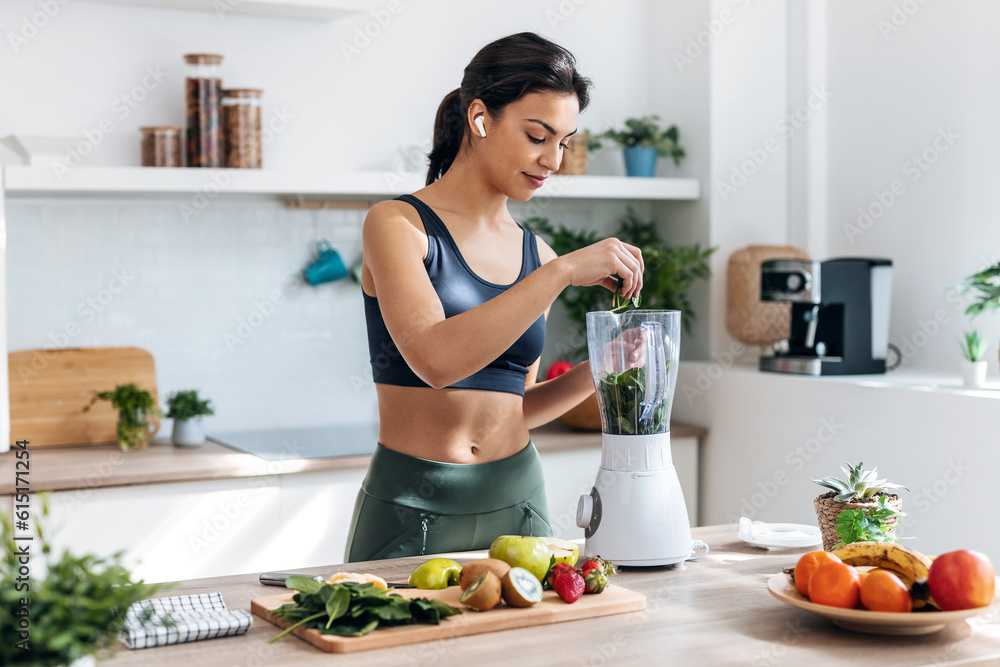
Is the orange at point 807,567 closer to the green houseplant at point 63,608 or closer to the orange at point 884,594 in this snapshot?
the orange at point 884,594

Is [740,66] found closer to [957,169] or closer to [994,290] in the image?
[957,169]

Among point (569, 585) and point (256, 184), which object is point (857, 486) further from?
point (256, 184)

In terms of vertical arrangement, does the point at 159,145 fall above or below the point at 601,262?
above

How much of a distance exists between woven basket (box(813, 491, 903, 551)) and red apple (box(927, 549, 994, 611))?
11.8 inches

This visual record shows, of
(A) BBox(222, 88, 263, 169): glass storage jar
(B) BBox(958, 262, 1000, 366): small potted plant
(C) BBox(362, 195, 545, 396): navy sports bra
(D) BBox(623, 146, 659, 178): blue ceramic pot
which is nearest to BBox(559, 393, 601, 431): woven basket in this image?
(D) BBox(623, 146, 659, 178): blue ceramic pot

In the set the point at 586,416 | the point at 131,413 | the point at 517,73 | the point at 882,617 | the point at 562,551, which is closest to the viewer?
the point at 882,617

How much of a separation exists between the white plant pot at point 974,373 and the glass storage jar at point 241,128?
6.63 ft

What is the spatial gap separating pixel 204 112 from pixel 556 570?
6.96 feet

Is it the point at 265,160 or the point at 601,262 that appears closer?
the point at 601,262

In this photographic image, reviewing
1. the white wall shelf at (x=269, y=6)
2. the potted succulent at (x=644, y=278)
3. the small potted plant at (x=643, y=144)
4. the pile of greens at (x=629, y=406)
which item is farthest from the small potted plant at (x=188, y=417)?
the pile of greens at (x=629, y=406)

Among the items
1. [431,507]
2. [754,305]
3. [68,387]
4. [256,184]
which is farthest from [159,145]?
[754,305]

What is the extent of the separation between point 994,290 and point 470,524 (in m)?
1.54

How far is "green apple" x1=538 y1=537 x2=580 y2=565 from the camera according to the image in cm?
129

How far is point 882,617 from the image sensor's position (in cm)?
106
